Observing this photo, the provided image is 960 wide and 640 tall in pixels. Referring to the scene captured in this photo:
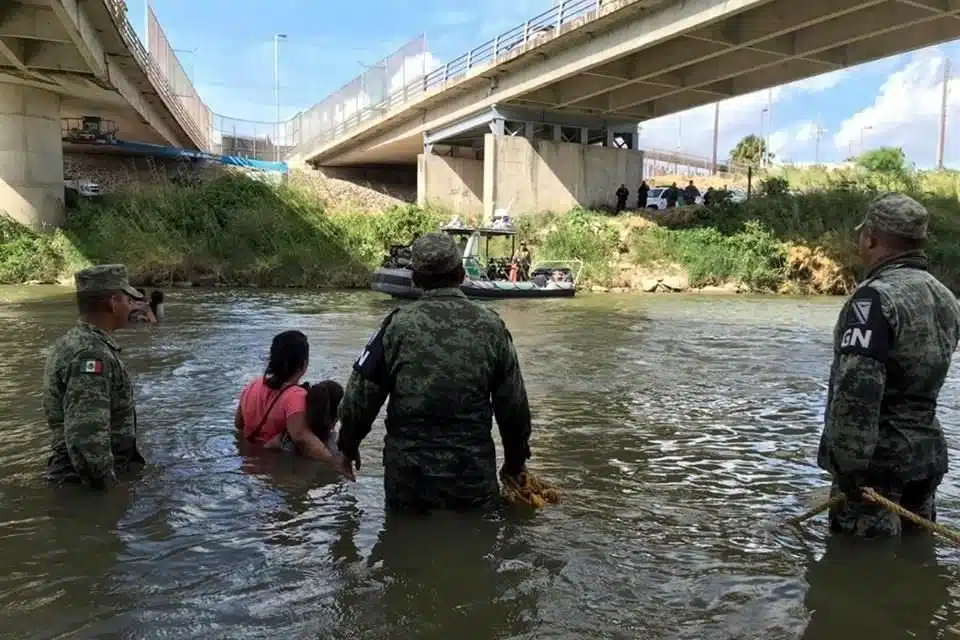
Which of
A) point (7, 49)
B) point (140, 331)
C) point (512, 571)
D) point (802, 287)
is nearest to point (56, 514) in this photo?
point (512, 571)

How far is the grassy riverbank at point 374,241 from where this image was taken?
85.7 ft

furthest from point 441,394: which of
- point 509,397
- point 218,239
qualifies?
point 218,239

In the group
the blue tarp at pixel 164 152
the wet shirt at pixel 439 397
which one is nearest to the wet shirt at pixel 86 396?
the wet shirt at pixel 439 397

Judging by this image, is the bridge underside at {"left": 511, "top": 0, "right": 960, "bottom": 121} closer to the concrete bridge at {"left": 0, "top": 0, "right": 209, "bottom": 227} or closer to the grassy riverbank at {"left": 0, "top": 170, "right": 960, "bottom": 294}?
the grassy riverbank at {"left": 0, "top": 170, "right": 960, "bottom": 294}

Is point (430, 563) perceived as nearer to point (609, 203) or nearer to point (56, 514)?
point (56, 514)

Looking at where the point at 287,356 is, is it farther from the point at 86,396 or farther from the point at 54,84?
the point at 54,84

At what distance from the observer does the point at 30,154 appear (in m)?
26.2

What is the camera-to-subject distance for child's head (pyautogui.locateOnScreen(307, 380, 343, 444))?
5.39 m

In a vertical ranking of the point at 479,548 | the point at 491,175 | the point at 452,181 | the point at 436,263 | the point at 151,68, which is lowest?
the point at 479,548

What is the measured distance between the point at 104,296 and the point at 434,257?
171 cm

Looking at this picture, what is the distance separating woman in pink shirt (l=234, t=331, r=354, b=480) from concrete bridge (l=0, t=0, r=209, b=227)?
14.8m

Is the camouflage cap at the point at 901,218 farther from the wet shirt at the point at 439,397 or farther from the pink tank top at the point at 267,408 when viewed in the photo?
the pink tank top at the point at 267,408

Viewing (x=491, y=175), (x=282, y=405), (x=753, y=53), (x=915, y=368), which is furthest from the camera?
(x=491, y=175)

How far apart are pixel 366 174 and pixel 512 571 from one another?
5590cm
